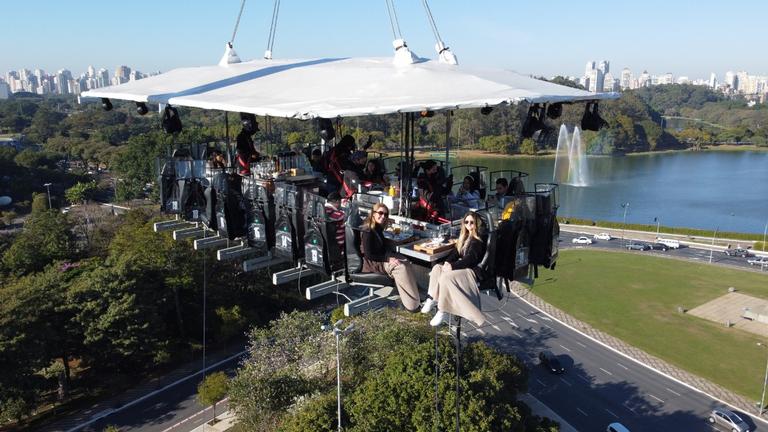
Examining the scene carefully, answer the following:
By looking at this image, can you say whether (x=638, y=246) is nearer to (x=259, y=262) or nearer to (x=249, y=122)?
(x=249, y=122)

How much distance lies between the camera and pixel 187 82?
25.5 ft

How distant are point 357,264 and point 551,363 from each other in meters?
12.3

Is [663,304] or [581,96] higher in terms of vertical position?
[581,96]

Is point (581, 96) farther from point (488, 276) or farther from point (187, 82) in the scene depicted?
point (187, 82)

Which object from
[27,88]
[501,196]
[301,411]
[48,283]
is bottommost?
[301,411]

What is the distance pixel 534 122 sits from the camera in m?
6.13

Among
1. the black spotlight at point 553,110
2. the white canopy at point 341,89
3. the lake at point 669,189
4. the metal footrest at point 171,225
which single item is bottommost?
the lake at point 669,189

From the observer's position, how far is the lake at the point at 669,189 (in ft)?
109

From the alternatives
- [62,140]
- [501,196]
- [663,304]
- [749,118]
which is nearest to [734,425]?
[663,304]

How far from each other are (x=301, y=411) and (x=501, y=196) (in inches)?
285

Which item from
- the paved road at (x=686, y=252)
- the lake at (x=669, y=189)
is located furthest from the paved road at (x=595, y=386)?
the paved road at (x=686, y=252)

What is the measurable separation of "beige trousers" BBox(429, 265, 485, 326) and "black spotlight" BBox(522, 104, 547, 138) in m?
2.38

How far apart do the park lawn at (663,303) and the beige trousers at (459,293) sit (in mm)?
13726

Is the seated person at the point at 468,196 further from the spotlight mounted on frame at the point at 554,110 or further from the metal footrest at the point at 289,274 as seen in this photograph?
the metal footrest at the point at 289,274
